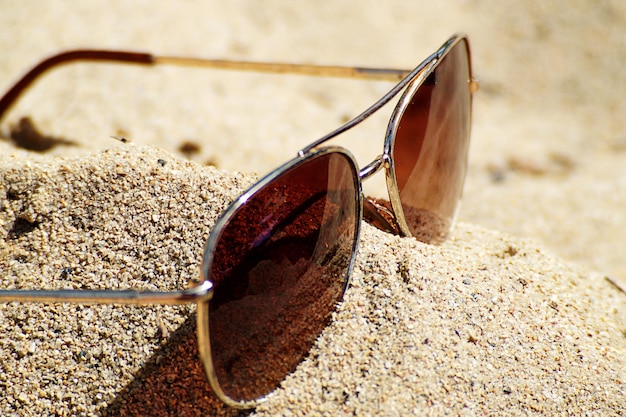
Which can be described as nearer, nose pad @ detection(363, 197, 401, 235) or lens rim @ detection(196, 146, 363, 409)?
lens rim @ detection(196, 146, 363, 409)

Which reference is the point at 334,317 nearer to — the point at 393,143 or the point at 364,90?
the point at 393,143

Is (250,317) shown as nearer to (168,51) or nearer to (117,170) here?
Result: (117,170)

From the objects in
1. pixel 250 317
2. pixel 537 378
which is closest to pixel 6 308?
pixel 250 317

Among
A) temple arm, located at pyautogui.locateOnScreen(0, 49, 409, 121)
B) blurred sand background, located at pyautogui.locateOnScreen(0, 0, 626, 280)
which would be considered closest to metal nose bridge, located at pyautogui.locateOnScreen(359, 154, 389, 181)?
temple arm, located at pyautogui.locateOnScreen(0, 49, 409, 121)

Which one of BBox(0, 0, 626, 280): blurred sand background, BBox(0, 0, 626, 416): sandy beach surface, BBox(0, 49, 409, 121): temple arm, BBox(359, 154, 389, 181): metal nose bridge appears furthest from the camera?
BBox(0, 0, 626, 280): blurred sand background

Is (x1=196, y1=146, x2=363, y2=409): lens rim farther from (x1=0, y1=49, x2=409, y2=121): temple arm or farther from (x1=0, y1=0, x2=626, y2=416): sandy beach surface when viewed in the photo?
(x1=0, y1=49, x2=409, y2=121): temple arm

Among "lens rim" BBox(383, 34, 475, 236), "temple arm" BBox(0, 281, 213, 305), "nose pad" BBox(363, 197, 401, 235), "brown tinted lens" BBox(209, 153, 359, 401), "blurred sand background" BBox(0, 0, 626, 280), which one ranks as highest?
"blurred sand background" BBox(0, 0, 626, 280)

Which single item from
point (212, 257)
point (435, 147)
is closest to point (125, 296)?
point (212, 257)

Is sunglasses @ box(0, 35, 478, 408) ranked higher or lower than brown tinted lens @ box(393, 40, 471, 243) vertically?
lower
